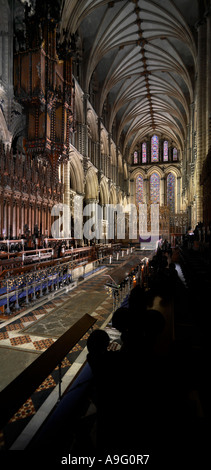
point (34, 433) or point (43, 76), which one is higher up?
point (43, 76)

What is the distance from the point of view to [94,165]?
2136 centimetres

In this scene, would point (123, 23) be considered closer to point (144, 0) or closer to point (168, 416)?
point (144, 0)

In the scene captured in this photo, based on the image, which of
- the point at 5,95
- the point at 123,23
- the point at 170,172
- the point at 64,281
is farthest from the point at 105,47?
the point at 170,172

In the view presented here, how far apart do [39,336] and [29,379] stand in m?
2.57

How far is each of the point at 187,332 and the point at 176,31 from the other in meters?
20.8

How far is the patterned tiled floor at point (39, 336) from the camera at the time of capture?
2.07 m

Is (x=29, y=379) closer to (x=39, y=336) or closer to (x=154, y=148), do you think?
(x=39, y=336)

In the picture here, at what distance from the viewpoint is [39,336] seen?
3652 millimetres

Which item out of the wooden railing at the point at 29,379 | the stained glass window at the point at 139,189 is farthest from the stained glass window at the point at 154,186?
the wooden railing at the point at 29,379

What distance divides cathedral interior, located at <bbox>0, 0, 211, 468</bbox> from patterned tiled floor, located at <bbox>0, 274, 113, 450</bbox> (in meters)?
0.02

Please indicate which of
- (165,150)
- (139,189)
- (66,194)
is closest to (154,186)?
(139,189)

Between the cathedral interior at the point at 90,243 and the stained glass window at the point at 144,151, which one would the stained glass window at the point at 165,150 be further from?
the cathedral interior at the point at 90,243

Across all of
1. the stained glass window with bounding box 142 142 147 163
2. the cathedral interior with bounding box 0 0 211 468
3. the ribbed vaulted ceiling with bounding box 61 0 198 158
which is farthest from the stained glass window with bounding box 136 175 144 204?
the ribbed vaulted ceiling with bounding box 61 0 198 158
